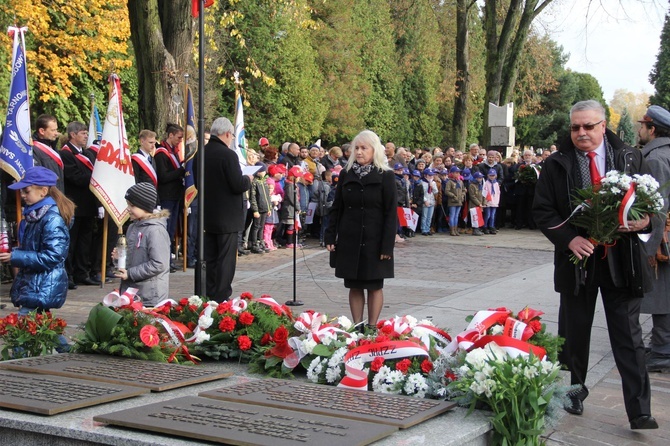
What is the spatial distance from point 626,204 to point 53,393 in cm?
342

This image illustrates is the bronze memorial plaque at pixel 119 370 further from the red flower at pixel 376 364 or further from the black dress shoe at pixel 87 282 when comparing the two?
the black dress shoe at pixel 87 282

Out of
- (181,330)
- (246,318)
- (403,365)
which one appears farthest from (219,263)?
(403,365)

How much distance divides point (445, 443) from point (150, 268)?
3.58 meters

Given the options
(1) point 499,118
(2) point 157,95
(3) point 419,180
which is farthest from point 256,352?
(1) point 499,118

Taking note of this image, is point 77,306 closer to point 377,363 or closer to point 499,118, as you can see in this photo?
point 377,363

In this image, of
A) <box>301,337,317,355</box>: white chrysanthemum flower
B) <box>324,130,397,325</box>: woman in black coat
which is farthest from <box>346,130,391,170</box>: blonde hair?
<box>301,337,317,355</box>: white chrysanthemum flower

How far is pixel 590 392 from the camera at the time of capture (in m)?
6.61

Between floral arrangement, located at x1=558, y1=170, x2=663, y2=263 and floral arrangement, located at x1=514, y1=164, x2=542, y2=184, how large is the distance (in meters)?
16.8

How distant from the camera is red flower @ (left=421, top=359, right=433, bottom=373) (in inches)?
204

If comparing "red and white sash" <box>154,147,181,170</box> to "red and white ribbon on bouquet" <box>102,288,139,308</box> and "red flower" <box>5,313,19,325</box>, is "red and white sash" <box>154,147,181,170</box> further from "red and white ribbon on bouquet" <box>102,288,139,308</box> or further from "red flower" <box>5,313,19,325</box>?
"red flower" <box>5,313,19,325</box>

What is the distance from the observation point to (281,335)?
5715 millimetres

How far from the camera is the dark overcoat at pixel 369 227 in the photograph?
8.15 m

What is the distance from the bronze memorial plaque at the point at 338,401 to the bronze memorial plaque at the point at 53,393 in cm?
52

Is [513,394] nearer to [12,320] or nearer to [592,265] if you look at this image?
[592,265]
